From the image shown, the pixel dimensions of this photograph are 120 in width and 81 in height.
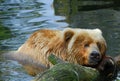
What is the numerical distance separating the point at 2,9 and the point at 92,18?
332 centimetres

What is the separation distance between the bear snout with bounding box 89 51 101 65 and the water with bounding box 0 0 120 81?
1243mm

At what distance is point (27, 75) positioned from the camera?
8469mm

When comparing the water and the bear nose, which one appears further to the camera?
the water

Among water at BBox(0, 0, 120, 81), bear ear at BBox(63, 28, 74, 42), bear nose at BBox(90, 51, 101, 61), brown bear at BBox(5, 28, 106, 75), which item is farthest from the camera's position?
water at BBox(0, 0, 120, 81)

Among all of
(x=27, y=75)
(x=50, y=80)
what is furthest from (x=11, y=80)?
(x=50, y=80)

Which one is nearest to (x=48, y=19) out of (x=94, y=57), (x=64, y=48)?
(x=64, y=48)

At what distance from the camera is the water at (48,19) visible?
10250 mm

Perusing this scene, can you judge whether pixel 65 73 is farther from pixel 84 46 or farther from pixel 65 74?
pixel 84 46

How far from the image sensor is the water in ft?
33.6

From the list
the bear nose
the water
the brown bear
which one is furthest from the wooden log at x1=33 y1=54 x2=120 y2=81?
the water

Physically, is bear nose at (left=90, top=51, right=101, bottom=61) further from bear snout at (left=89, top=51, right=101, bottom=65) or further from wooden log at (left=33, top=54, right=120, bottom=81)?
wooden log at (left=33, top=54, right=120, bottom=81)

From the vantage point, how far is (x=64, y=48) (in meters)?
8.36

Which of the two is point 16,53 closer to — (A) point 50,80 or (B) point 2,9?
(A) point 50,80

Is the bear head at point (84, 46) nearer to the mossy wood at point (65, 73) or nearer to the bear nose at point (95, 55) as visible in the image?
the bear nose at point (95, 55)
